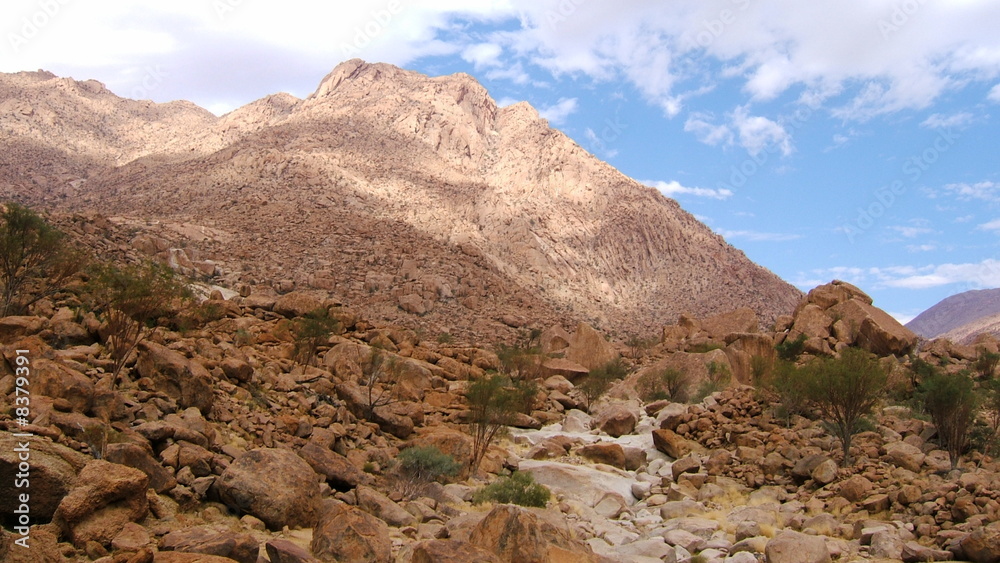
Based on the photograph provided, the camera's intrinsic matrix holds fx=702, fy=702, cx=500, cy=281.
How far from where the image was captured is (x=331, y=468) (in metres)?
11.8

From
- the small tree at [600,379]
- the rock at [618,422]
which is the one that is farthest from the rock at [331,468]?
the small tree at [600,379]

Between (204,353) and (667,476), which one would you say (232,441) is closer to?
(204,353)

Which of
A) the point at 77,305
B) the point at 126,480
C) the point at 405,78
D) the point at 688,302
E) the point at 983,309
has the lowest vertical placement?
the point at 126,480

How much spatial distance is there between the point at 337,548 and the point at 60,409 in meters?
4.25

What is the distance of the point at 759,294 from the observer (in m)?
72.2

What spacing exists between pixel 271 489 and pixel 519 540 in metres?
3.32

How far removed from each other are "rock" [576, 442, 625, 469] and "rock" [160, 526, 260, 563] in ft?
42.9

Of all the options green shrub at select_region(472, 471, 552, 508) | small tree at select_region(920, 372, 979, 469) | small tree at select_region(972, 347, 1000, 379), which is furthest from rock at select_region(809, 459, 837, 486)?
small tree at select_region(972, 347, 1000, 379)

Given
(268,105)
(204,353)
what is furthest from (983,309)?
(204,353)

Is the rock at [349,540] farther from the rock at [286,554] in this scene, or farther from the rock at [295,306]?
the rock at [295,306]

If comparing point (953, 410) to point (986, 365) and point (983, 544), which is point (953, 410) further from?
point (986, 365)

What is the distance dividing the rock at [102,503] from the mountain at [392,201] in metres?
32.5

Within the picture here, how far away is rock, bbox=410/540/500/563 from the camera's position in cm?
771

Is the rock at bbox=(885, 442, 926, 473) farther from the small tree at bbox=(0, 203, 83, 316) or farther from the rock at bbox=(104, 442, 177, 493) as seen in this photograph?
the small tree at bbox=(0, 203, 83, 316)
